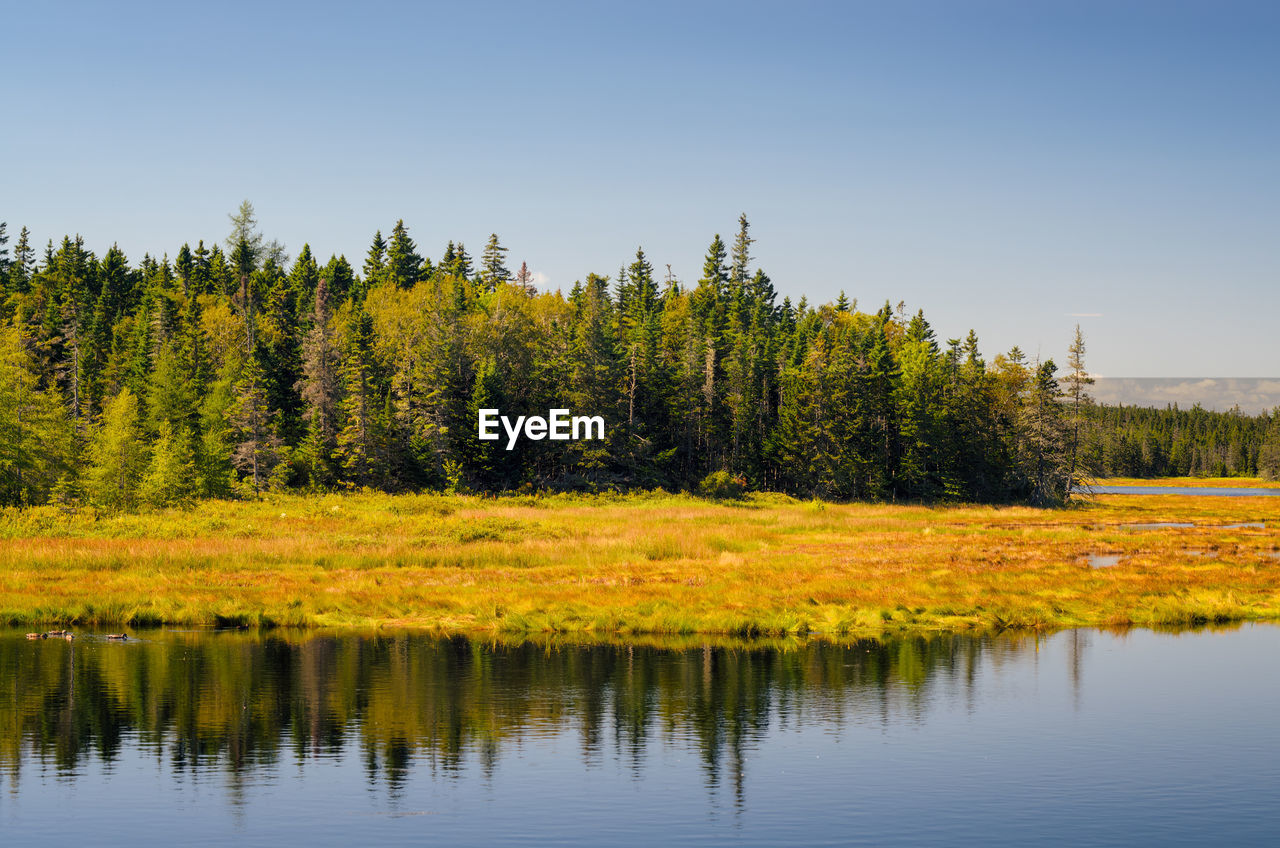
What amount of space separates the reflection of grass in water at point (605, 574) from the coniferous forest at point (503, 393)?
18940 millimetres

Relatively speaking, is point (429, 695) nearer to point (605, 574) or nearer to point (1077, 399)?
point (605, 574)

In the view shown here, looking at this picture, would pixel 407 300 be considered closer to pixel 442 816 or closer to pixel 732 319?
pixel 732 319

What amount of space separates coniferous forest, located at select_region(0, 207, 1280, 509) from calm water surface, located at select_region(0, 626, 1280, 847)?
164ft

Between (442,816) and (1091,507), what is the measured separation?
316 feet

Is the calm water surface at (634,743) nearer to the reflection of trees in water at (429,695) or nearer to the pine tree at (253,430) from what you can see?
the reflection of trees in water at (429,695)

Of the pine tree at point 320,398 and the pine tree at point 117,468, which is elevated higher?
the pine tree at point 320,398

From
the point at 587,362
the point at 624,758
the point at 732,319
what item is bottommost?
the point at 624,758

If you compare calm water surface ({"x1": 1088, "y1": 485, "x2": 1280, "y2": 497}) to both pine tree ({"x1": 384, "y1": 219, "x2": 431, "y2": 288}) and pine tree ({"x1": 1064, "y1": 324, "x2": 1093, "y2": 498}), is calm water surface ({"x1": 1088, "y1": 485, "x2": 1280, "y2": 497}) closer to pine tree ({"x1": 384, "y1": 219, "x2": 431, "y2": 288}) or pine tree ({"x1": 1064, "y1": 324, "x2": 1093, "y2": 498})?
pine tree ({"x1": 1064, "y1": 324, "x2": 1093, "y2": 498})

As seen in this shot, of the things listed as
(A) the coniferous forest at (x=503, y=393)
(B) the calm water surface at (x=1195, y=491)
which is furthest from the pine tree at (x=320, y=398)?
(B) the calm water surface at (x=1195, y=491)

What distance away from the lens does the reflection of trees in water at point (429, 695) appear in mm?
19516

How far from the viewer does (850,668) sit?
27234mm

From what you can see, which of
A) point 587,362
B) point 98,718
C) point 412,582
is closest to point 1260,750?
point 98,718

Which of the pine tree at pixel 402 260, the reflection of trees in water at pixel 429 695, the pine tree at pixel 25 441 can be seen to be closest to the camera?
the reflection of trees in water at pixel 429 695

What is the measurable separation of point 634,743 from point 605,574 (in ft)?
69.3
